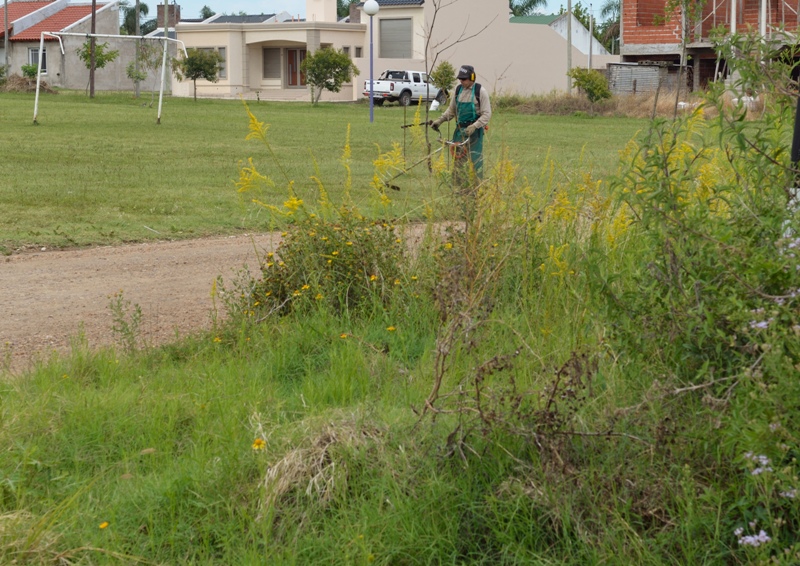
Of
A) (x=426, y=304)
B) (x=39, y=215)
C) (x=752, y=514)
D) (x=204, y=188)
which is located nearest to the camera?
(x=752, y=514)

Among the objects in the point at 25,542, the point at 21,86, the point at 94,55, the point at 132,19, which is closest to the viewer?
the point at 25,542

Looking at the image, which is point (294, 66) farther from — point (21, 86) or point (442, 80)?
→ point (442, 80)

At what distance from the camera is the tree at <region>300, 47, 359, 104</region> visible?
164 feet

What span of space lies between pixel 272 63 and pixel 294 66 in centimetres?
140

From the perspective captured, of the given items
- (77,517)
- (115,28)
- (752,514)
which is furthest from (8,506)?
(115,28)

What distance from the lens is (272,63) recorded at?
6331 cm

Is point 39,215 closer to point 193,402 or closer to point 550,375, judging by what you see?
point 193,402

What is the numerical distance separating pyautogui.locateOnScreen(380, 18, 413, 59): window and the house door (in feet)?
16.6

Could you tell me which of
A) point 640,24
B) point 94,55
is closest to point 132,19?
point 94,55

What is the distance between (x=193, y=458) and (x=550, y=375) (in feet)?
4.60

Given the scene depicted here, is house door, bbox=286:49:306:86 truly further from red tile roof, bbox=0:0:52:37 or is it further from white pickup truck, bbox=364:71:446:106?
red tile roof, bbox=0:0:52:37

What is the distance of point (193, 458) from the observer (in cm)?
402

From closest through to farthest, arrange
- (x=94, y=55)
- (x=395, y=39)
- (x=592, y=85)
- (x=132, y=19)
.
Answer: (x=592, y=85), (x=94, y=55), (x=395, y=39), (x=132, y=19)

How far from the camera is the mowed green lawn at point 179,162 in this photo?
1048cm
